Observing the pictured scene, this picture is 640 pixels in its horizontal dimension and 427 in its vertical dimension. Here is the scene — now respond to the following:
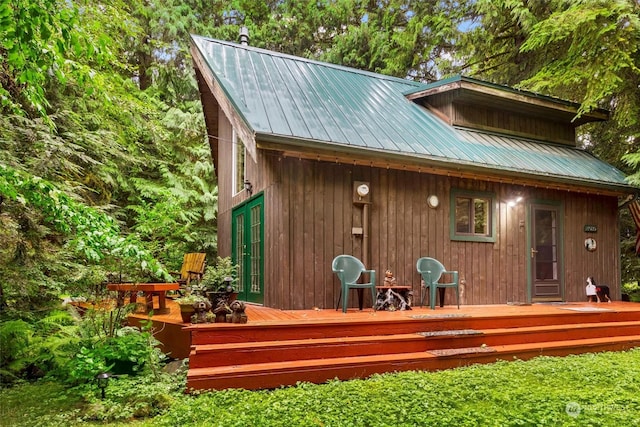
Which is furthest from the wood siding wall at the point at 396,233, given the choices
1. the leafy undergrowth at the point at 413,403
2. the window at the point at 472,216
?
the leafy undergrowth at the point at 413,403

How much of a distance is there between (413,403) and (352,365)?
2.83 feet

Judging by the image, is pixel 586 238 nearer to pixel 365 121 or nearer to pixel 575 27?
pixel 575 27

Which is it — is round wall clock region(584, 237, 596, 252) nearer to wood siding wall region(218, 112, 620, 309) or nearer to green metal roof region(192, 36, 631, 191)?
wood siding wall region(218, 112, 620, 309)

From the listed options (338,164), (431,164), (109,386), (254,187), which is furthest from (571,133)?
(109,386)

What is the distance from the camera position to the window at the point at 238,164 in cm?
776

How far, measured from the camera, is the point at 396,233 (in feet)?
21.0

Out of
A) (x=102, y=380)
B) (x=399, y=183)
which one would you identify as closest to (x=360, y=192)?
(x=399, y=183)

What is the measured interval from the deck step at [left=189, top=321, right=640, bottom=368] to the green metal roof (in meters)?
2.44

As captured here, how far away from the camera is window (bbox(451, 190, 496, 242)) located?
6871 mm

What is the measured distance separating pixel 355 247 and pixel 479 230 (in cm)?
245

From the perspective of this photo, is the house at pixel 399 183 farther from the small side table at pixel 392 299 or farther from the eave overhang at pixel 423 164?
the small side table at pixel 392 299

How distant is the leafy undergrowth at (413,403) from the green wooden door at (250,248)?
9.33 ft

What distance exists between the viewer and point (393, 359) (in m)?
4.32

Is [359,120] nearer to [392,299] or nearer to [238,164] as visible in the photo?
[238,164]
